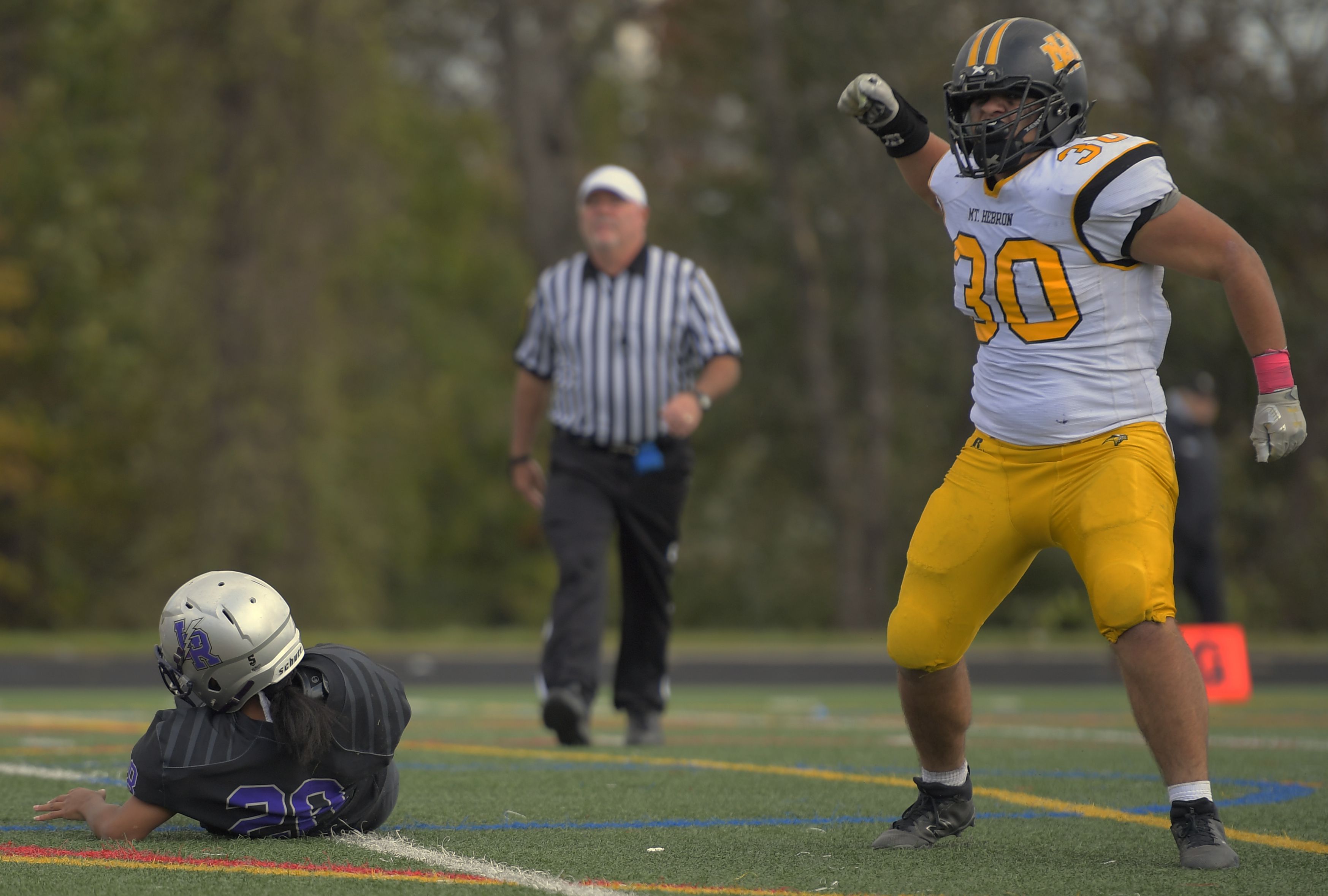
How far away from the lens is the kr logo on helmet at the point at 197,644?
3818 millimetres

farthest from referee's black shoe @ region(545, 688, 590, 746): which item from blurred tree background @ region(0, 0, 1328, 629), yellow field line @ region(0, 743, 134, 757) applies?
blurred tree background @ region(0, 0, 1328, 629)

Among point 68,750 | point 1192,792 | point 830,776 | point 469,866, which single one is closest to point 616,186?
point 830,776

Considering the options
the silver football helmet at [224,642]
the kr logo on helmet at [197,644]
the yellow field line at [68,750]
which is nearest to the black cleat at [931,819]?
the silver football helmet at [224,642]

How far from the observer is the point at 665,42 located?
23.2 meters

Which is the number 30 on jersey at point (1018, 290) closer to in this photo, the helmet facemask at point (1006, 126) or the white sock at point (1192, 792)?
the helmet facemask at point (1006, 126)

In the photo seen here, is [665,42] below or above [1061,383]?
above

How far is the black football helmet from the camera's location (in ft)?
13.3

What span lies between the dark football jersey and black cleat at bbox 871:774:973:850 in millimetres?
1217

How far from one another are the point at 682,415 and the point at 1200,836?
10.2ft

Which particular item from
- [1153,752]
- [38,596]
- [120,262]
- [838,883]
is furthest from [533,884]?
[38,596]

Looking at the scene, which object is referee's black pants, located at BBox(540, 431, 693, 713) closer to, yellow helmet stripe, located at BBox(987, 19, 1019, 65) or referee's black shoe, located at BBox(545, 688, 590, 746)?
referee's black shoe, located at BBox(545, 688, 590, 746)

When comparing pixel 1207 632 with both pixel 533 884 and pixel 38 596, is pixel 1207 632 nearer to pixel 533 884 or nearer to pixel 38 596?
pixel 533 884

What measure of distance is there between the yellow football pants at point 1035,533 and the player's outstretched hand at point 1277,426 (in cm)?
24

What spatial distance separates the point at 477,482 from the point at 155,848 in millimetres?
28406
